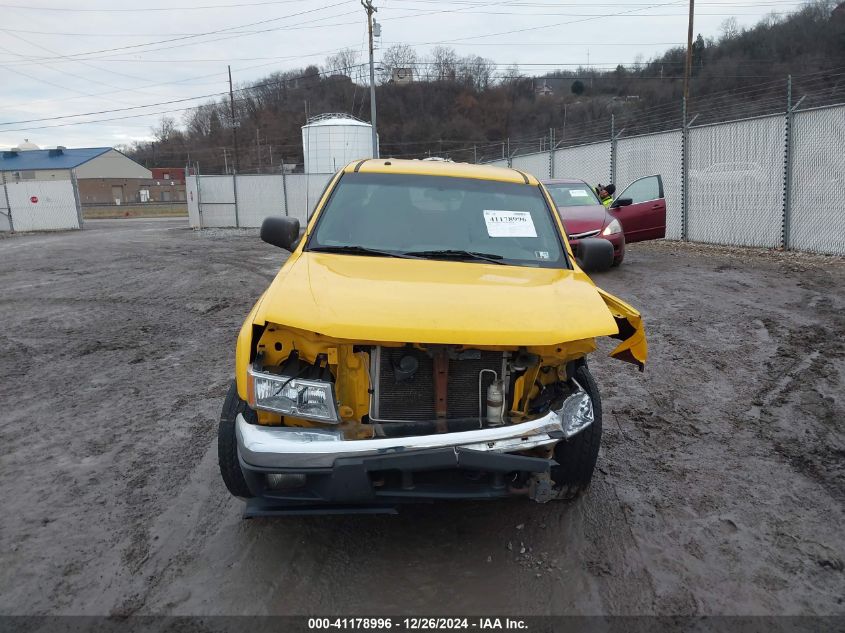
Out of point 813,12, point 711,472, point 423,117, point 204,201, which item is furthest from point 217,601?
point 423,117

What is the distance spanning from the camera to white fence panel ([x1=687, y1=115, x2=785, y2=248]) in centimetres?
1196

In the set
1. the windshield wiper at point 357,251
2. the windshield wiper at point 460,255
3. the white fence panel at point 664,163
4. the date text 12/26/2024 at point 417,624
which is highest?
the white fence panel at point 664,163

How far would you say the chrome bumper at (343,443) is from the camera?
2.56 metres

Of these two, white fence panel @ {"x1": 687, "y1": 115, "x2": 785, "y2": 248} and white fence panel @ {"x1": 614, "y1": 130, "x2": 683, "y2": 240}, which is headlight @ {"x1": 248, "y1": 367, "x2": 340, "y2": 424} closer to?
white fence panel @ {"x1": 687, "y1": 115, "x2": 785, "y2": 248}

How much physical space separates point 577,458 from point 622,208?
9219 millimetres

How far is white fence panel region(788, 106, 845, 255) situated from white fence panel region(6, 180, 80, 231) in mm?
29230

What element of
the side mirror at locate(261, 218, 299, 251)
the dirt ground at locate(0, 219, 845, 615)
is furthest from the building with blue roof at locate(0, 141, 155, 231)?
the side mirror at locate(261, 218, 299, 251)

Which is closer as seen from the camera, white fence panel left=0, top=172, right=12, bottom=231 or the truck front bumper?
the truck front bumper

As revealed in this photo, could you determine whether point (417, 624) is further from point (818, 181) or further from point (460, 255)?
point (818, 181)

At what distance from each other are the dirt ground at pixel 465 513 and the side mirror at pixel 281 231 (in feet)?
4.71

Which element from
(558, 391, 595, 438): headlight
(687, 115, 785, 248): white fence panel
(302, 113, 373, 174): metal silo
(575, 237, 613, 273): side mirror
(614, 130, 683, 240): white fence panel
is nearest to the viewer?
(558, 391, 595, 438): headlight

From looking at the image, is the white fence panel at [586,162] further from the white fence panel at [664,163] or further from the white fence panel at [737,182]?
the white fence panel at [737,182]

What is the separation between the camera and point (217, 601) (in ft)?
8.74

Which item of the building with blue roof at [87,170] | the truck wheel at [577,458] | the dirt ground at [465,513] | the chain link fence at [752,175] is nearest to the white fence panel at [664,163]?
the chain link fence at [752,175]
